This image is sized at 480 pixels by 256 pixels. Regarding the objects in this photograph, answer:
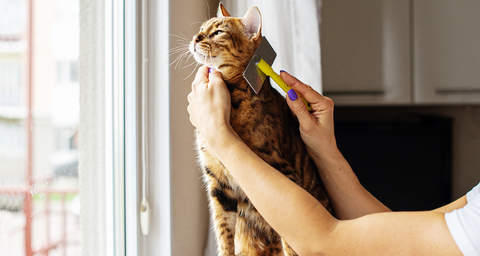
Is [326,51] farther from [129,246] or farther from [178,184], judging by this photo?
[129,246]

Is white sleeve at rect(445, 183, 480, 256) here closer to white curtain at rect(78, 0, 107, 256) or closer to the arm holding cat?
the arm holding cat

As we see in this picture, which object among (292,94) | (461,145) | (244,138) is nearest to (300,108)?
(292,94)

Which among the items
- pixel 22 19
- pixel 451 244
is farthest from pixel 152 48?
pixel 451 244

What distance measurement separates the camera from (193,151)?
4.22 feet

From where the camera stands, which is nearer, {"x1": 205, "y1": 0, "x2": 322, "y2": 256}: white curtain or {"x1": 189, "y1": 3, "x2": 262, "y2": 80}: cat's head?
{"x1": 189, "y1": 3, "x2": 262, "y2": 80}: cat's head

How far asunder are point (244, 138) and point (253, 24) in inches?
12.9

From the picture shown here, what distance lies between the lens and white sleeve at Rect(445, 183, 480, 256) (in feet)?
1.50

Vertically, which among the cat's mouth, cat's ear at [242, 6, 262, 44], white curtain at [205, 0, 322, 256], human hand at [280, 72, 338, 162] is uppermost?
white curtain at [205, 0, 322, 256]

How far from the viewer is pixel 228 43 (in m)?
0.78

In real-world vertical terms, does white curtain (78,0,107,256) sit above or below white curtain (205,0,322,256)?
below

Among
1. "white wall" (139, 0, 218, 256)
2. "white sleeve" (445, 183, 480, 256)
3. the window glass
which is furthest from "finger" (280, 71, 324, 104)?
the window glass

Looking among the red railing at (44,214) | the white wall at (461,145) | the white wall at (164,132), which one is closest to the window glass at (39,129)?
the red railing at (44,214)

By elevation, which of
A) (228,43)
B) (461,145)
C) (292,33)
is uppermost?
(292,33)

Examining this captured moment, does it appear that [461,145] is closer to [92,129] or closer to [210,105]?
[210,105]
